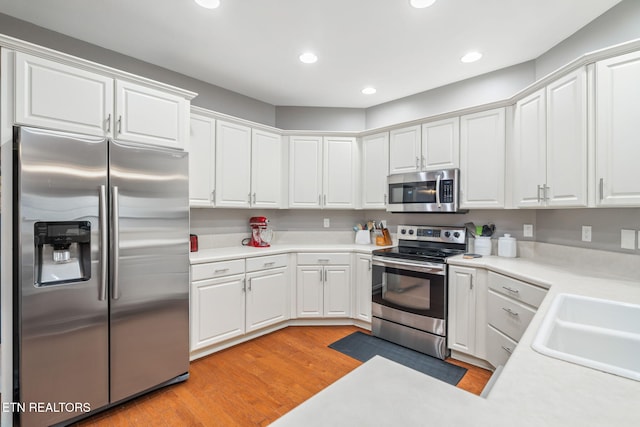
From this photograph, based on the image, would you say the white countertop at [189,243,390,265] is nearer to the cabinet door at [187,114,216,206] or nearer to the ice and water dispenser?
the cabinet door at [187,114,216,206]

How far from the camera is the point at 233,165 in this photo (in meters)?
3.09

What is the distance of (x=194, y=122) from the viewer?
278 centimetres

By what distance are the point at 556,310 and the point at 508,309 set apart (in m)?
1.08

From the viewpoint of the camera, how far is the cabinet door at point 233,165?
9.76ft

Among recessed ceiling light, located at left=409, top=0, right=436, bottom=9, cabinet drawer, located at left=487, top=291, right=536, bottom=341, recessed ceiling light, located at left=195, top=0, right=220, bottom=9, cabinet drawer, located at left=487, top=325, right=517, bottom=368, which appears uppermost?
recessed ceiling light, located at left=195, top=0, right=220, bottom=9

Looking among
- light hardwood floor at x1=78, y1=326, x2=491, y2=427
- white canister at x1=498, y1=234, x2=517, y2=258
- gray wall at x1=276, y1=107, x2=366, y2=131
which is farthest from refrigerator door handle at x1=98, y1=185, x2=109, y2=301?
white canister at x1=498, y1=234, x2=517, y2=258

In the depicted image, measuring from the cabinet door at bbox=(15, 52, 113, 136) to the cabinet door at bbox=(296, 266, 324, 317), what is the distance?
215 centimetres

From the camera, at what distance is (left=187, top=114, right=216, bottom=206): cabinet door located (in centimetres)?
278

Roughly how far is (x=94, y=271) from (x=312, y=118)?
2867 mm

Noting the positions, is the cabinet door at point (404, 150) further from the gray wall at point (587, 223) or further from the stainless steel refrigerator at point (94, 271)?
the stainless steel refrigerator at point (94, 271)

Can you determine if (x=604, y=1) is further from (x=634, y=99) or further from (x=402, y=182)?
(x=402, y=182)

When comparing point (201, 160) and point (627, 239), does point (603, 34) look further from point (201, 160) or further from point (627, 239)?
point (201, 160)

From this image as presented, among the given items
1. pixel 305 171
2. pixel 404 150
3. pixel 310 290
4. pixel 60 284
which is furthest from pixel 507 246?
pixel 60 284

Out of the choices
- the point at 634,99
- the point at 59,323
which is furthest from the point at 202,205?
the point at 634,99
